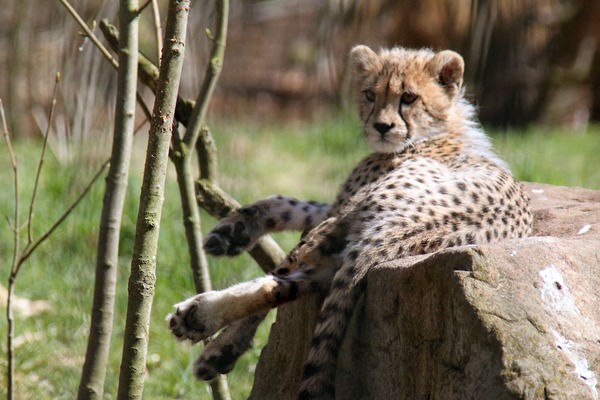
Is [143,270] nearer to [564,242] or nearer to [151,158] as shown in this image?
[151,158]

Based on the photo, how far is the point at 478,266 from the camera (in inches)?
71.8

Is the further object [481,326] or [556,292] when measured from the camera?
[556,292]

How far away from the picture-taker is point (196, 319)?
2.41 m

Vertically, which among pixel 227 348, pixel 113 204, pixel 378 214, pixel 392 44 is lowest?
pixel 227 348

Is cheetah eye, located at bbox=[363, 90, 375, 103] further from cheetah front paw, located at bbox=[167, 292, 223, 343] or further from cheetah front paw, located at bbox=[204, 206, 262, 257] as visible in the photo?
cheetah front paw, located at bbox=[167, 292, 223, 343]

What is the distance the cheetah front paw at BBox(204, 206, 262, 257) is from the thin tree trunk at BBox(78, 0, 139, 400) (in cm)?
64

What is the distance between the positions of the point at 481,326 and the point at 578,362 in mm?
195

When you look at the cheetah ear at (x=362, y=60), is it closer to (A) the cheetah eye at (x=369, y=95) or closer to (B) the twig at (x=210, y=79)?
(A) the cheetah eye at (x=369, y=95)

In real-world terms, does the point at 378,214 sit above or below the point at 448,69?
below

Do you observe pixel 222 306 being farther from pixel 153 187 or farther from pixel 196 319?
pixel 153 187

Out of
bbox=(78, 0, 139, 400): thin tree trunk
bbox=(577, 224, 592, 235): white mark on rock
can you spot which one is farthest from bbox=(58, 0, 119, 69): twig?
bbox=(577, 224, 592, 235): white mark on rock

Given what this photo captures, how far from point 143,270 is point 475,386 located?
0.71 metres

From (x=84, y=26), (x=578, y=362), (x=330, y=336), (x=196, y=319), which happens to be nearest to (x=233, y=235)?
(x=196, y=319)

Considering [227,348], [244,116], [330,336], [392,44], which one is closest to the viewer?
[330,336]
